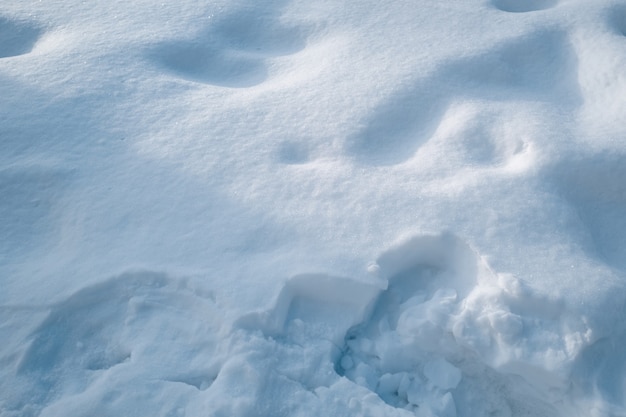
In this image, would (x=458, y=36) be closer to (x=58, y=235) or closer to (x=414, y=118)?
(x=414, y=118)

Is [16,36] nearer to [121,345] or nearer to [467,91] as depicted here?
[121,345]

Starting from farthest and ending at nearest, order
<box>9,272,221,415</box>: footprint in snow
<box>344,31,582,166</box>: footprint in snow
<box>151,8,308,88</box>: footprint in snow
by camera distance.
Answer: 1. <box>151,8,308,88</box>: footprint in snow
2. <box>344,31,582,166</box>: footprint in snow
3. <box>9,272,221,415</box>: footprint in snow

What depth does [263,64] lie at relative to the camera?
1.91m

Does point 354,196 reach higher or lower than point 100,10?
lower

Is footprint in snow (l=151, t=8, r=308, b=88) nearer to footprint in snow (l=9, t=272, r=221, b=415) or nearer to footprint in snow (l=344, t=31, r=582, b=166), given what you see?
footprint in snow (l=344, t=31, r=582, b=166)

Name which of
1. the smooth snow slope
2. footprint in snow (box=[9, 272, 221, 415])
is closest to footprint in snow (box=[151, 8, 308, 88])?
the smooth snow slope

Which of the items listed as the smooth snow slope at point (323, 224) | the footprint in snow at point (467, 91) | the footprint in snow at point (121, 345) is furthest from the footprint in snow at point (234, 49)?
the footprint in snow at point (121, 345)

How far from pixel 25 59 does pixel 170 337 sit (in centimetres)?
129

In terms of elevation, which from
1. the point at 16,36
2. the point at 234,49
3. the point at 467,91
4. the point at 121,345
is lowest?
the point at 121,345

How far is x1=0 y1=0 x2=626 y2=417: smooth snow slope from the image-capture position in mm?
1105

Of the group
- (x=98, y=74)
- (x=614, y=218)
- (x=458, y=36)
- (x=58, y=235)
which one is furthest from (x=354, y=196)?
(x=98, y=74)

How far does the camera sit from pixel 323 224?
1.31m

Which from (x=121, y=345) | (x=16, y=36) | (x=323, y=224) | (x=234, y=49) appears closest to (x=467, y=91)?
(x=323, y=224)

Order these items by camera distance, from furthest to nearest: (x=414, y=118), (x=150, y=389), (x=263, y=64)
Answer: (x=263, y=64)
(x=414, y=118)
(x=150, y=389)
